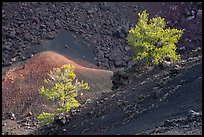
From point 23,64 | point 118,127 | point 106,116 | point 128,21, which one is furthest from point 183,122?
point 128,21

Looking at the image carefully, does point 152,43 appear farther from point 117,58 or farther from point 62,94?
point 117,58

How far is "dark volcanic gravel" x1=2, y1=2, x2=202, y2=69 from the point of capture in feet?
211

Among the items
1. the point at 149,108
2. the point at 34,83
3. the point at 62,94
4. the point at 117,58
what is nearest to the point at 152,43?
the point at 62,94

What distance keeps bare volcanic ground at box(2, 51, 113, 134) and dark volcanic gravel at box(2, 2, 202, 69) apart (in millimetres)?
3312

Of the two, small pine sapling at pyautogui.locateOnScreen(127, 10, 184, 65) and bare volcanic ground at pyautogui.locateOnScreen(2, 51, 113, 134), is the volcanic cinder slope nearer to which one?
bare volcanic ground at pyautogui.locateOnScreen(2, 51, 113, 134)

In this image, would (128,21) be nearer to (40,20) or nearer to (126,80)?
(40,20)

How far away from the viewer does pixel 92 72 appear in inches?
2232

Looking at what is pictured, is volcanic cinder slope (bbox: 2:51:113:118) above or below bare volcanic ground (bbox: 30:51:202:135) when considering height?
above

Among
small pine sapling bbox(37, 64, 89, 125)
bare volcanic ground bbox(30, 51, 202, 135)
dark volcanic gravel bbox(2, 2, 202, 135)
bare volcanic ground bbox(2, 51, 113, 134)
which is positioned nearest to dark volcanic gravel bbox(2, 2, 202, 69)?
dark volcanic gravel bbox(2, 2, 202, 135)

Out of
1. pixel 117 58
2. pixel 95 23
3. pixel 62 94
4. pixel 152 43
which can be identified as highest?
pixel 95 23

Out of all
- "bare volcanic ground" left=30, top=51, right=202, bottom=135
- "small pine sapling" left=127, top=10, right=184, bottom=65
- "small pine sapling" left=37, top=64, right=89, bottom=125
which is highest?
"small pine sapling" left=127, top=10, right=184, bottom=65

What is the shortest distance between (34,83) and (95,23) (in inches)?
714

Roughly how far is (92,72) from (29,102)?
28.3 ft

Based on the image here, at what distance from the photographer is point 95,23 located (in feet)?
231
